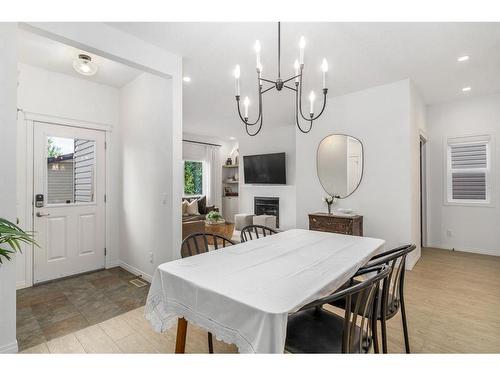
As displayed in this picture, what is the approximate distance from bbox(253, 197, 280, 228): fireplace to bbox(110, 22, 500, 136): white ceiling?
314 centimetres

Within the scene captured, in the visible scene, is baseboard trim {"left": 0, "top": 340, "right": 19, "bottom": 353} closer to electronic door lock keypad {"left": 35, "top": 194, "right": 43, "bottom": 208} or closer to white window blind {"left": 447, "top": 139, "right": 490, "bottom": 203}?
electronic door lock keypad {"left": 35, "top": 194, "right": 43, "bottom": 208}

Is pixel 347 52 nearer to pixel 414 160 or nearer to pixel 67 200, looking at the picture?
Answer: pixel 414 160

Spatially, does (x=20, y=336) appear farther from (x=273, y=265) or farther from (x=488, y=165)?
(x=488, y=165)

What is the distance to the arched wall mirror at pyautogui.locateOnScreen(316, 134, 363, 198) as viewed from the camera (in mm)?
4051

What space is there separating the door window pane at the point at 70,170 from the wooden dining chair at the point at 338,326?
3255mm

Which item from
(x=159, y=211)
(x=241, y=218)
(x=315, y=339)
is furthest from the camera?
(x=241, y=218)

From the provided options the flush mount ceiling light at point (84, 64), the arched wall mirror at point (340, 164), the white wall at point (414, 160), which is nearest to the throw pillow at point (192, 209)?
the arched wall mirror at point (340, 164)

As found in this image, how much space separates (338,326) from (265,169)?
5.49 metres

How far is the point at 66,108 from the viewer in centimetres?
336

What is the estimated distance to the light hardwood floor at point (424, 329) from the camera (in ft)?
6.27

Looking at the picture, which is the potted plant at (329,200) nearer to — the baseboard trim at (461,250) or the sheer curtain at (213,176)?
the baseboard trim at (461,250)
